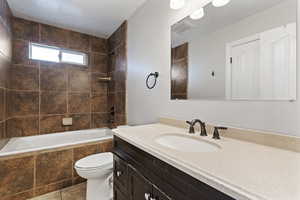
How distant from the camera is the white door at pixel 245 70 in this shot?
36.3 inches

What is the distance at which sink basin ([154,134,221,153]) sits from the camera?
939 millimetres

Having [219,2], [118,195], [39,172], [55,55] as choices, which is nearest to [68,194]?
[39,172]

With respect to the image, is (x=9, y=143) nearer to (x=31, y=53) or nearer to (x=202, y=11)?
(x=31, y=53)

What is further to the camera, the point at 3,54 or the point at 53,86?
the point at 53,86

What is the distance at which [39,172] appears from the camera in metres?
1.73

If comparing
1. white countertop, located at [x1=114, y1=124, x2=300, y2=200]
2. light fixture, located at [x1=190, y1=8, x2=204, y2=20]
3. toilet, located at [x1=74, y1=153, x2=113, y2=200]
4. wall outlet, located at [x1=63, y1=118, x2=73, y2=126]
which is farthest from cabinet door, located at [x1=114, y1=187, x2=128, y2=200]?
wall outlet, located at [x1=63, y1=118, x2=73, y2=126]

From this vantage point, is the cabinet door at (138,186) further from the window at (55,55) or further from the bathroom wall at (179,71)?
the window at (55,55)

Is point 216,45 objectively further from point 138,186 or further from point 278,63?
point 138,186

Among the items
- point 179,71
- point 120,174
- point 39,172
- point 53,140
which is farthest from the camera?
point 53,140

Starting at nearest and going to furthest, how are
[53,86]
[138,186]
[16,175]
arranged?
[138,186] < [16,175] < [53,86]

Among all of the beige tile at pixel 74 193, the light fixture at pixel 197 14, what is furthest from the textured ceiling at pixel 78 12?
the beige tile at pixel 74 193

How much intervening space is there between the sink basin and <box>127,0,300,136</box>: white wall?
0.76 feet

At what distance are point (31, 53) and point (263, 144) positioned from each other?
3317mm

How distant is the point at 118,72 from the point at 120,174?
2.03 metres
